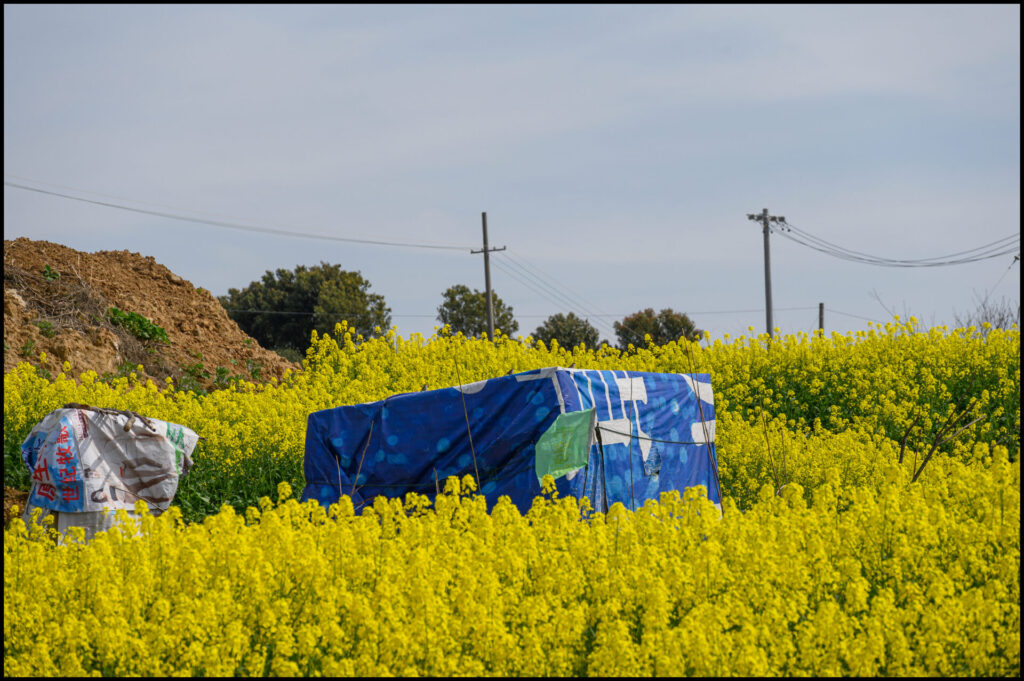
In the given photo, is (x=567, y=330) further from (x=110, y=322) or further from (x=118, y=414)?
(x=118, y=414)

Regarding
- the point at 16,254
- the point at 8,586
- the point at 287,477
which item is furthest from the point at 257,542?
the point at 16,254

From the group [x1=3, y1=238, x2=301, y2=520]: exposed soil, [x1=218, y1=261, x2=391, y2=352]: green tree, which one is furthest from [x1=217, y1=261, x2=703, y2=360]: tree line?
[x1=3, y1=238, x2=301, y2=520]: exposed soil

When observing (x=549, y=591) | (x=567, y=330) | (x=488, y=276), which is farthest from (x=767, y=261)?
(x=549, y=591)

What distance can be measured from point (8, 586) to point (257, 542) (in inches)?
47.6

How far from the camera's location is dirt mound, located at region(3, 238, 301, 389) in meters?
13.4

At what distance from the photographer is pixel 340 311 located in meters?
36.6

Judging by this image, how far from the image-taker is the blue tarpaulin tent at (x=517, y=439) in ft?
23.4

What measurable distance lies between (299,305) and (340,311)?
7.91 ft

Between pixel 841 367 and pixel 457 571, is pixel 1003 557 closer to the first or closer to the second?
pixel 457 571

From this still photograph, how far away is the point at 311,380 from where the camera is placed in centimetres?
1431

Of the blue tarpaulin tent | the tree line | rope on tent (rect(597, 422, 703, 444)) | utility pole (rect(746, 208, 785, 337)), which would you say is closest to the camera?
the blue tarpaulin tent

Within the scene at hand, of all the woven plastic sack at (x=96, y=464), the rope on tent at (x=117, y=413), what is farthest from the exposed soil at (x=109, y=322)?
the woven plastic sack at (x=96, y=464)

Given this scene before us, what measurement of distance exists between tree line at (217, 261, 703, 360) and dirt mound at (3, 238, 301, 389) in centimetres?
1930

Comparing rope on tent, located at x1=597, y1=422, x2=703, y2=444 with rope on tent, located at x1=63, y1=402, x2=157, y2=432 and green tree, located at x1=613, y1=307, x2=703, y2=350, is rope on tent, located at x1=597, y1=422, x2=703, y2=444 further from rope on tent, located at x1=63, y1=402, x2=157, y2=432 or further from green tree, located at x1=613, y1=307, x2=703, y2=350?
green tree, located at x1=613, y1=307, x2=703, y2=350
